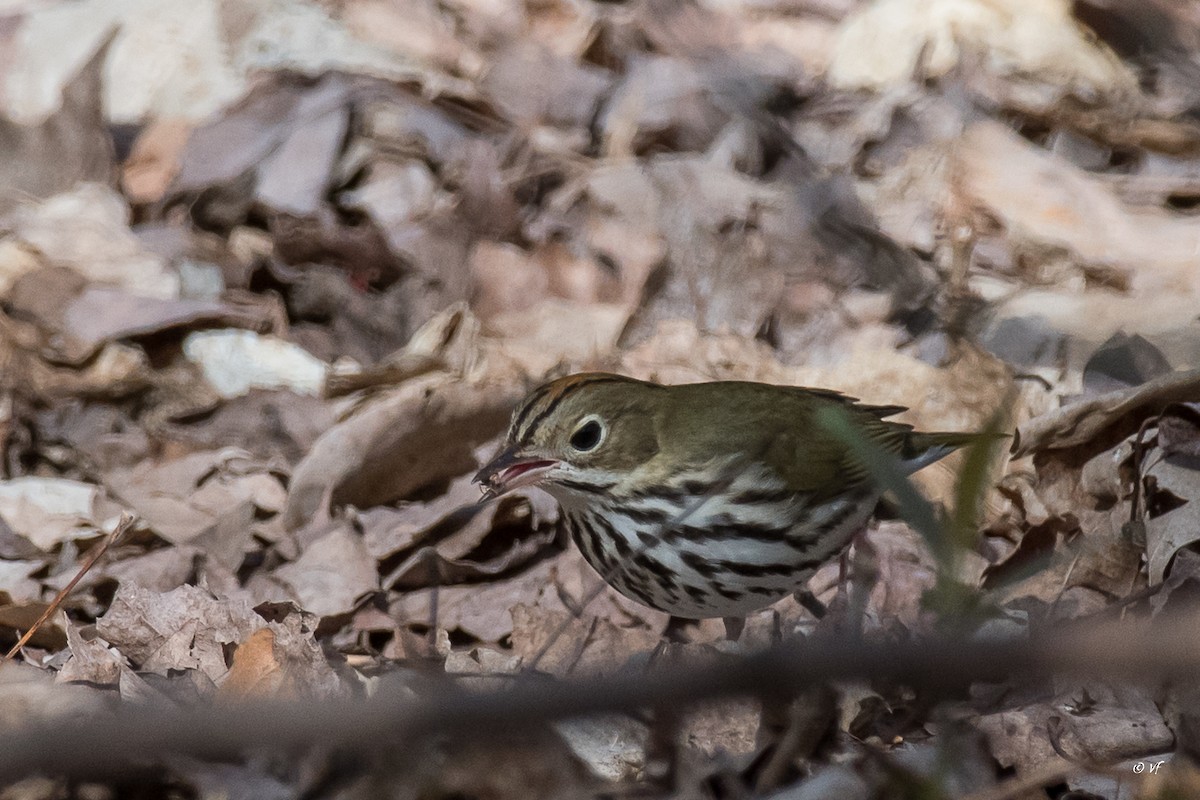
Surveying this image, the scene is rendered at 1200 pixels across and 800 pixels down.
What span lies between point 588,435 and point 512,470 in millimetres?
188

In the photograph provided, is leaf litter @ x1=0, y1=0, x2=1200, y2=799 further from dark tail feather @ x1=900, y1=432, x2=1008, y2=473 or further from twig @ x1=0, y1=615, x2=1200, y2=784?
twig @ x1=0, y1=615, x2=1200, y2=784

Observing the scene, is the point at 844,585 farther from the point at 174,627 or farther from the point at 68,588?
the point at 68,588

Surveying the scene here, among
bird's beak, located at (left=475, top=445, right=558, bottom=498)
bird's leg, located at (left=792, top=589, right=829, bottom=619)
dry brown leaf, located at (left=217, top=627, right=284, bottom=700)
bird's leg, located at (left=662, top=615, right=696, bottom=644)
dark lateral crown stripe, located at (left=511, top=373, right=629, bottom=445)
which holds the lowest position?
bird's leg, located at (left=662, top=615, right=696, bottom=644)

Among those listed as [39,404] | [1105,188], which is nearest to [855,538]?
[1105,188]

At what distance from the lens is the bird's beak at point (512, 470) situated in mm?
2930

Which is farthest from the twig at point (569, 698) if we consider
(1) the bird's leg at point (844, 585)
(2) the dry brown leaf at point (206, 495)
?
(2) the dry brown leaf at point (206, 495)

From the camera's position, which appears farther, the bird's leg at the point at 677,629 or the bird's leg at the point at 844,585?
the bird's leg at the point at 677,629

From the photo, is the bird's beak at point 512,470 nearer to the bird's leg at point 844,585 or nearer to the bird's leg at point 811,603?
the bird's leg at point 844,585

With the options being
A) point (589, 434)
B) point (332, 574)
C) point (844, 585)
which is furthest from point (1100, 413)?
point (332, 574)

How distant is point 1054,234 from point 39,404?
3.34m

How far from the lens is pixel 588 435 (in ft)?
9.91

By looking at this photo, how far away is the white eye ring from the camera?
3.00 m

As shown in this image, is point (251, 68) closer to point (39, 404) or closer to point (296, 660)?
point (39, 404)

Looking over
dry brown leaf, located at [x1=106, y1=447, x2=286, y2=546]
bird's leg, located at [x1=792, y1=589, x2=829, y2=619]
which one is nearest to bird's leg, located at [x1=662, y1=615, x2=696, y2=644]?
bird's leg, located at [x1=792, y1=589, x2=829, y2=619]
